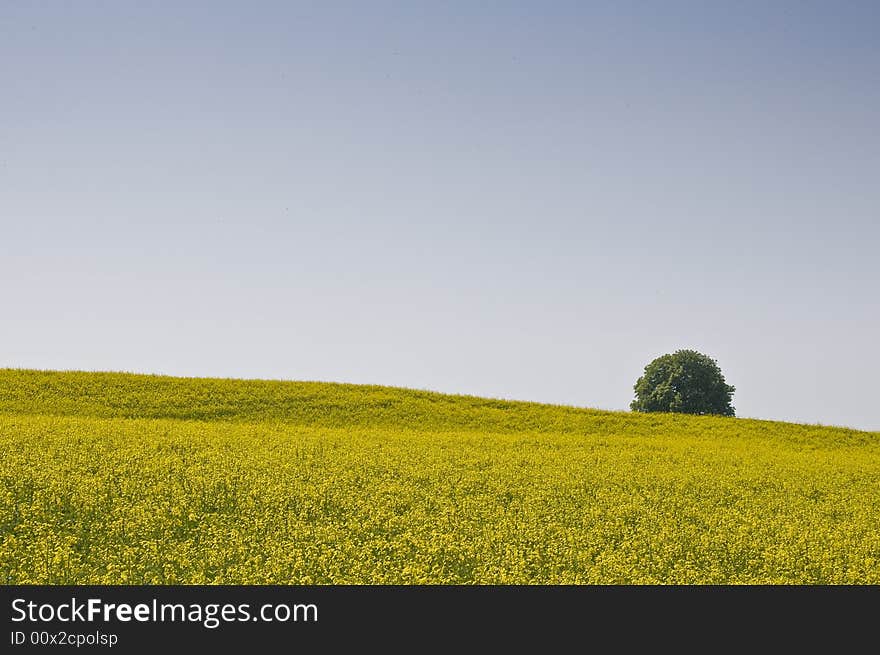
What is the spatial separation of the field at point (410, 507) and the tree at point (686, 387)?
752 inches

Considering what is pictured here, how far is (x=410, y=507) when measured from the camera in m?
14.5

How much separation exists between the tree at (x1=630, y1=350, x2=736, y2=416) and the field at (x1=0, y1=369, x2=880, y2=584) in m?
19.1

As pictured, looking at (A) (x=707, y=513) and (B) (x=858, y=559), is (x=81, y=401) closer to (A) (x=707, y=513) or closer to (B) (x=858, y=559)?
(A) (x=707, y=513)

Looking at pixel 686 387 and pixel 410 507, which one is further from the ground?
pixel 686 387

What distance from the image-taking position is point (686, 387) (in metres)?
49.6

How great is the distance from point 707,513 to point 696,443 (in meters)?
15.3

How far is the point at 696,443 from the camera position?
100 feet

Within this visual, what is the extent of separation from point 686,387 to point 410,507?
38313 mm

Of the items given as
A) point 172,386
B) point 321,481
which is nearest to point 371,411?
point 172,386

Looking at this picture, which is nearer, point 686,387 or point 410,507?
point 410,507

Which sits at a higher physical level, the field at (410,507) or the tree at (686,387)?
the tree at (686,387)

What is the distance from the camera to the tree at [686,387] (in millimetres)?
49094

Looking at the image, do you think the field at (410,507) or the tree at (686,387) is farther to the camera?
the tree at (686,387)

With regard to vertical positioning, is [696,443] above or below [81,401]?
below
